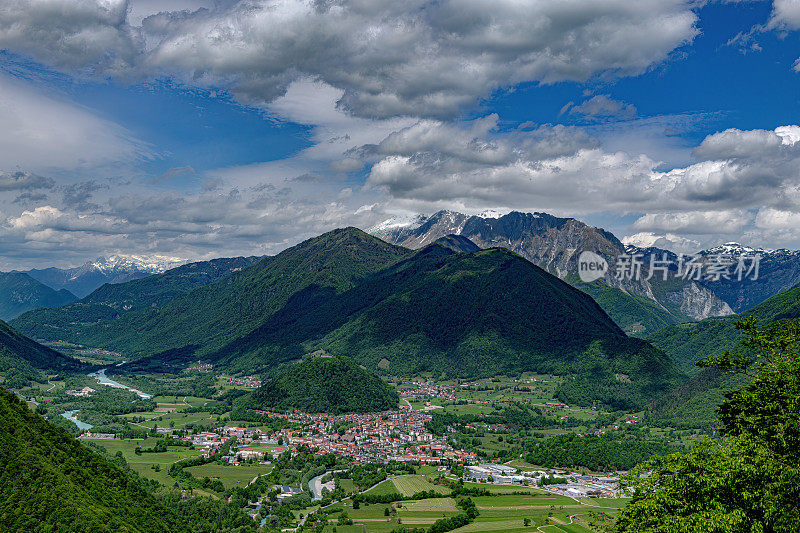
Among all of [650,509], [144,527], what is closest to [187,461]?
[144,527]

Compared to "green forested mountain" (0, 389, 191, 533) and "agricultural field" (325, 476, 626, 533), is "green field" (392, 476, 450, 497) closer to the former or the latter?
"agricultural field" (325, 476, 626, 533)

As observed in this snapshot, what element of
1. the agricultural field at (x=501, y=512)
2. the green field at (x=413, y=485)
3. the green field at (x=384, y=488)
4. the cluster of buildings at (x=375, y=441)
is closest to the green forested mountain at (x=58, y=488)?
the agricultural field at (x=501, y=512)

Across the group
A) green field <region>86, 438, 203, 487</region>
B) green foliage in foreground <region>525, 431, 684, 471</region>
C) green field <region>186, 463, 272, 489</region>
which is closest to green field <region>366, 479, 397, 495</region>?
green field <region>186, 463, 272, 489</region>

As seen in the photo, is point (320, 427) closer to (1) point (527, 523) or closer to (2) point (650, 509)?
(1) point (527, 523)

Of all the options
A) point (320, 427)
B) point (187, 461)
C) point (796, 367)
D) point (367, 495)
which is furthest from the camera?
point (320, 427)

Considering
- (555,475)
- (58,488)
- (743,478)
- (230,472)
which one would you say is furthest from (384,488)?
(743,478)

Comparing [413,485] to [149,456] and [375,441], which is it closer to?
[375,441]

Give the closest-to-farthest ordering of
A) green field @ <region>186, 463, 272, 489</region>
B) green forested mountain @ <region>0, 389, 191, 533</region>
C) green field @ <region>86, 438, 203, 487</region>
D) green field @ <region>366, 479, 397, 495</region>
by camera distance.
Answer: green forested mountain @ <region>0, 389, 191, 533</region>, green field @ <region>366, 479, 397, 495</region>, green field @ <region>186, 463, 272, 489</region>, green field @ <region>86, 438, 203, 487</region>
